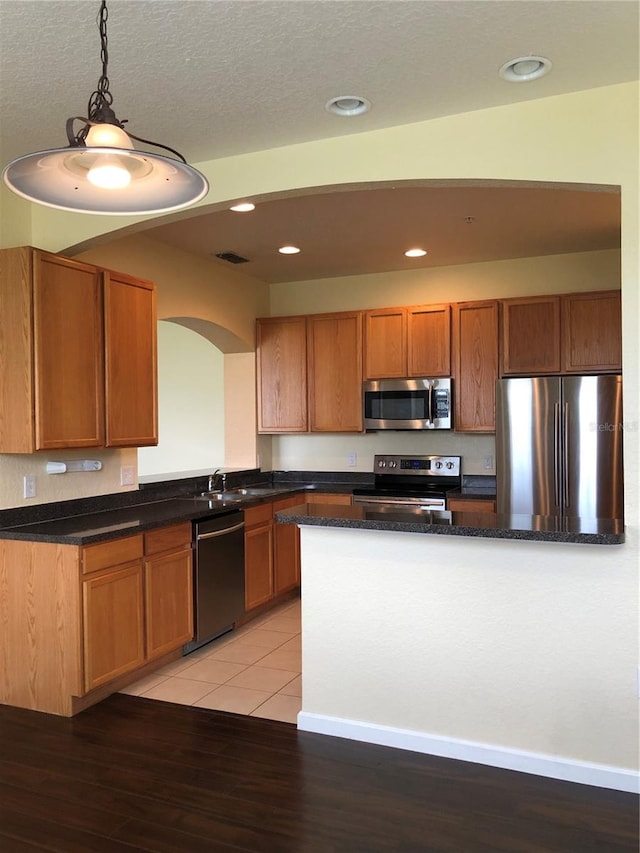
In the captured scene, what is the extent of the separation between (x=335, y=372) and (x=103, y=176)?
4.08 meters

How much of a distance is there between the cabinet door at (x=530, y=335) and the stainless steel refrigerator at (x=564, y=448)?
362mm

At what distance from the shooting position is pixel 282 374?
5930 millimetres

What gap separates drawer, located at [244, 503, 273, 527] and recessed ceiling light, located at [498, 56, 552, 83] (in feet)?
10.4

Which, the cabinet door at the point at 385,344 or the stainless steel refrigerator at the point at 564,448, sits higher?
the cabinet door at the point at 385,344

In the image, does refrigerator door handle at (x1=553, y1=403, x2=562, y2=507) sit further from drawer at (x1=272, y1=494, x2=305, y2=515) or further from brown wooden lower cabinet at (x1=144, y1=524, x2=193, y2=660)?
brown wooden lower cabinet at (x1=144, y1=524, x2=193, y2=660)

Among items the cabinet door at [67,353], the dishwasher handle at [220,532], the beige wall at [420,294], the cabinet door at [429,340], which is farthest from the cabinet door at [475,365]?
the cabinet door at [67,353]

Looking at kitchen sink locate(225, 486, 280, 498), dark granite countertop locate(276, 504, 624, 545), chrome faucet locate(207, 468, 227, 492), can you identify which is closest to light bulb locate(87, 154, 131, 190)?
dark granite countertop locate(276, 504, 624, 545)

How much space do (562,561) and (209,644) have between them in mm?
2508

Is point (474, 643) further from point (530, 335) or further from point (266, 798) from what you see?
point (530, 335)

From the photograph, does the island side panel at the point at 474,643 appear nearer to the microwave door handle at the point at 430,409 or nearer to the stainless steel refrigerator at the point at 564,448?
the stainless steel refrigerator at the point at 564,448

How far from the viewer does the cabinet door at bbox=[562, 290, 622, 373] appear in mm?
4871

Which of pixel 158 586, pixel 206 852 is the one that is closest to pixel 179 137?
pixel 158 586

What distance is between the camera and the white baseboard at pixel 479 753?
2609mm

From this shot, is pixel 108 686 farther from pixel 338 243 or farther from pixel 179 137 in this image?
pixel 338 243
